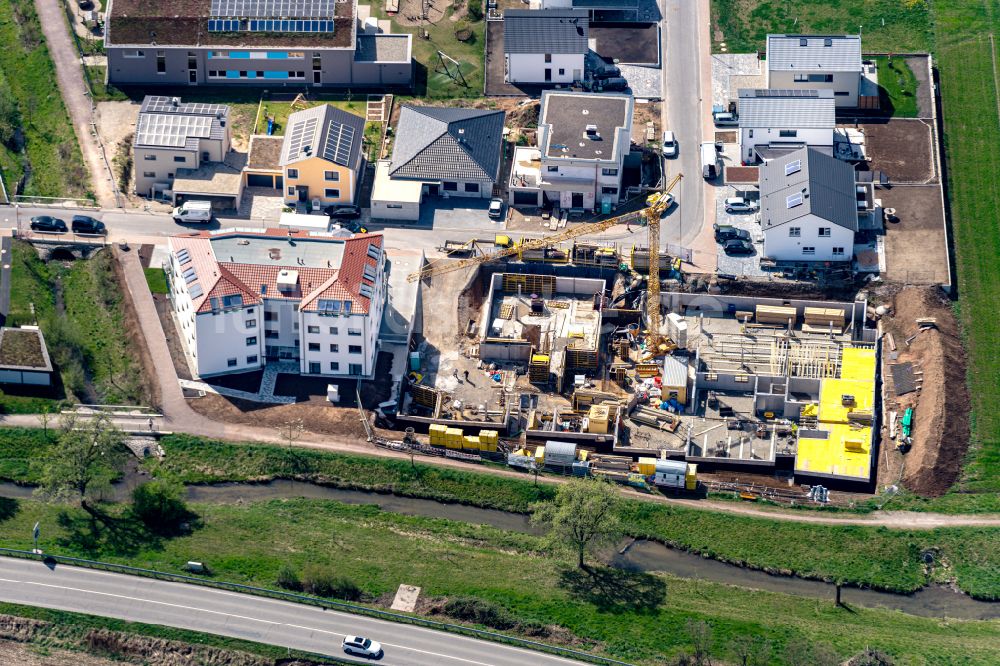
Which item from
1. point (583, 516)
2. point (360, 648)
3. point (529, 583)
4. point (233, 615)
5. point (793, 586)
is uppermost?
point (583, 516)

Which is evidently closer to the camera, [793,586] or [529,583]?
[529,583]

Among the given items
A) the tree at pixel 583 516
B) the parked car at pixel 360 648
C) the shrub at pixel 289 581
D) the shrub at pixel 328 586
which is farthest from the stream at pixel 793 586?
the shrub at pixel 289 581

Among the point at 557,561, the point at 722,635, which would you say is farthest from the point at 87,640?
the point at 722,635

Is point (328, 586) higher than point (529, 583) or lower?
lower

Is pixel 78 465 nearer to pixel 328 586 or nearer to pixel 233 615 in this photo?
pixel 233 615

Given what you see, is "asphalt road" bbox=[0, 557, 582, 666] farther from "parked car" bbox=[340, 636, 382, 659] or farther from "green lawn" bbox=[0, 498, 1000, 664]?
"green lawn" bbox=[0, 498, 1000, 664]

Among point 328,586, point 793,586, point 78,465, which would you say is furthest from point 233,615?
point 793,586

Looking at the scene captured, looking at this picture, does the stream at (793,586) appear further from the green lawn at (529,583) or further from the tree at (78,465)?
the tree at (78,465)
